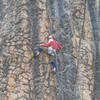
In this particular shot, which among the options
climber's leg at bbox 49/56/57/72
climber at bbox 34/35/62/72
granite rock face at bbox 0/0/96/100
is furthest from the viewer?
climber at bbox 34/35/62/72

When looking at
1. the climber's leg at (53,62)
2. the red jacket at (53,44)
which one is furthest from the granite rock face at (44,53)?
the red jacket at (53,44)

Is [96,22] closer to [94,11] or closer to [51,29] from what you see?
[94,11]

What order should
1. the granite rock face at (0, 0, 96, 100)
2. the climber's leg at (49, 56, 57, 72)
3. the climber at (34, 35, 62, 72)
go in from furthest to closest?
the climber at (34, 35, 62, 72), the climber's leg at (49, 56, 57, 72), the granite rock face at (0, 0, 96, 100)

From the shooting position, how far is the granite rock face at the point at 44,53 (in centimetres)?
1441

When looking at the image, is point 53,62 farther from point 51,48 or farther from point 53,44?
point 53,44

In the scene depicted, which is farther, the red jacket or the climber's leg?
the red jacket

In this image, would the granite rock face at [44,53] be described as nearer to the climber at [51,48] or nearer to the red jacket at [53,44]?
the climber at [51,48]

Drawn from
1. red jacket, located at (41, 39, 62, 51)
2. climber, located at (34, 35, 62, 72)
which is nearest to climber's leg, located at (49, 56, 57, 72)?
climber, located at (34, 35, 62, 72)

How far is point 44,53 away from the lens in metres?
14.9

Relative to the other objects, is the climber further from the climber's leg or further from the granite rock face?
the granite rock face

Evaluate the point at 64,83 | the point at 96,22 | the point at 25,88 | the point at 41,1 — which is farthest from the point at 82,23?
the point at 25,88

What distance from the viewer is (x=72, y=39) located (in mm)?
15727

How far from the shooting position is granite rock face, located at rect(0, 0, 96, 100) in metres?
14.4

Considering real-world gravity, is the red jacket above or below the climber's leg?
above
